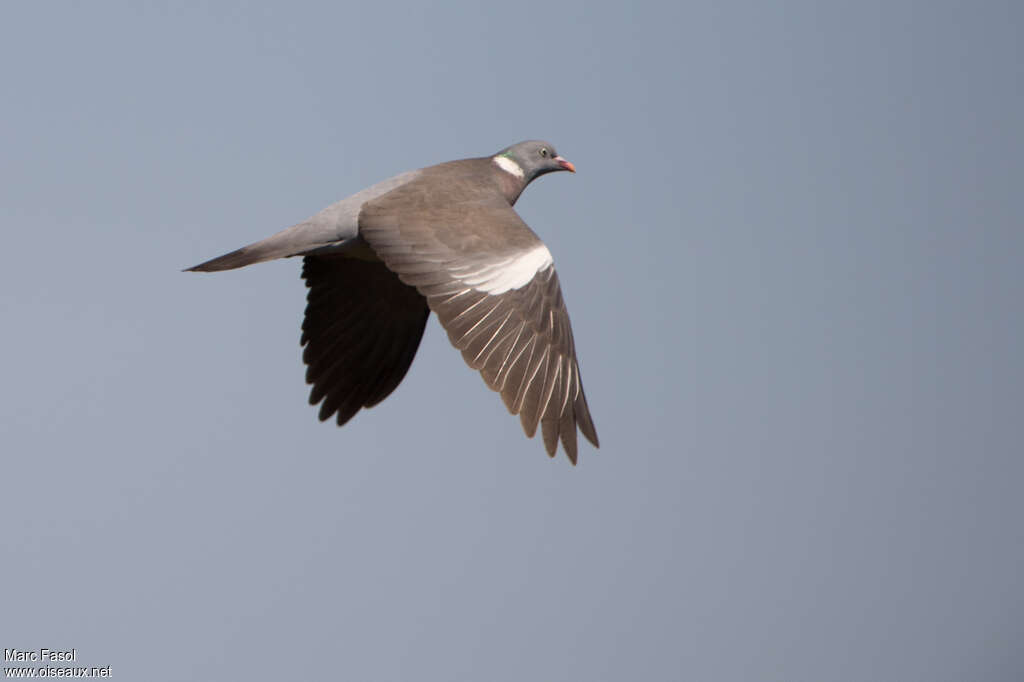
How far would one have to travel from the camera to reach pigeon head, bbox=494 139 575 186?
8828 millimetres

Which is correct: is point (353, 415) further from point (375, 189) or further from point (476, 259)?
point (476, 259)

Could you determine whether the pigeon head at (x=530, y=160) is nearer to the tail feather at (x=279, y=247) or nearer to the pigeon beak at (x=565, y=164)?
the pigeon beak at (x=565, y=164)

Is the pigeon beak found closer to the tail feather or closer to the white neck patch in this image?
the white neck patch

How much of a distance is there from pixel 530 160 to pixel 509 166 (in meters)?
0.31

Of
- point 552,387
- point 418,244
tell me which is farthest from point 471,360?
point 418,244

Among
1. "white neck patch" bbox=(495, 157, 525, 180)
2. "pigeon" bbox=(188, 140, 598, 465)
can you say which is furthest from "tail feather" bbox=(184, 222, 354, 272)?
"white neck patch" bbox=(495, 157, 525, 180)

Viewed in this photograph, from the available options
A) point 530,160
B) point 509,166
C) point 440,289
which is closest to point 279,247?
point 440,289

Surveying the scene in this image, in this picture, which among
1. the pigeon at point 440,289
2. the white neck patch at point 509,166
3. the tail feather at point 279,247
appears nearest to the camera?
the pigeon at point 440,289

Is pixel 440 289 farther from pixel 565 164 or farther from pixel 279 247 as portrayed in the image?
pixel 565 164

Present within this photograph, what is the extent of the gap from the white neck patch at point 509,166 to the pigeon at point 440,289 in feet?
Answer: 0.04

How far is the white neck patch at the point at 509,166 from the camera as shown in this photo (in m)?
8.69

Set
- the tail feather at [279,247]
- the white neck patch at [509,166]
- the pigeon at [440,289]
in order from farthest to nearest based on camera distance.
→ 1. the white neck patch at [509,166]
2. the tail feather at [279,247]
3. the pigeon at [440,289]

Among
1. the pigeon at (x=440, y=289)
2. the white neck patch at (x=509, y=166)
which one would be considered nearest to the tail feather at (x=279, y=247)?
the pigeon at (x=440, y=289)

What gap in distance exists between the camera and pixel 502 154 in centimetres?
890
